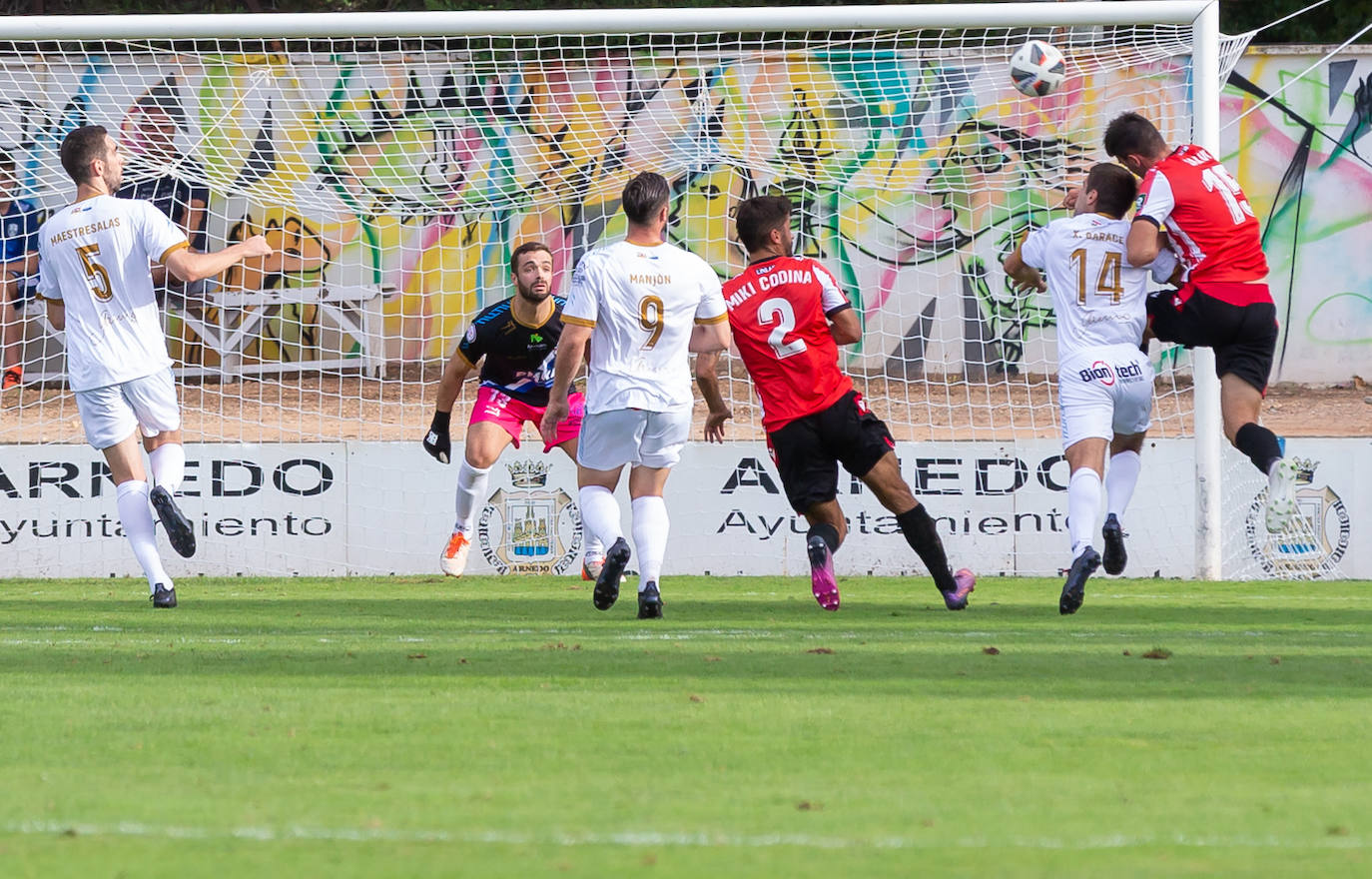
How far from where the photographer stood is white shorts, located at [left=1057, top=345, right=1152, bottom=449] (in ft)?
24.3

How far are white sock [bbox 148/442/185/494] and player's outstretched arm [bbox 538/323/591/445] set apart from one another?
1.78m

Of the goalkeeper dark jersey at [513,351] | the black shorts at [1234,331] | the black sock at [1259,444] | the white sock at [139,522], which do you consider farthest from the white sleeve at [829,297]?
the white sock at [139,522]

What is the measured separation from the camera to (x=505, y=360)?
9.53 metres

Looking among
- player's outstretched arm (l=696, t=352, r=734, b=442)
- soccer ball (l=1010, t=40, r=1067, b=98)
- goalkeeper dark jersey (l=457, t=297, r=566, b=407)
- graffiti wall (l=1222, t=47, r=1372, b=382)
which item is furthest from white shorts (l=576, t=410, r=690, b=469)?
graffiti wall (l=1222, t=47, r=1372, b=382)

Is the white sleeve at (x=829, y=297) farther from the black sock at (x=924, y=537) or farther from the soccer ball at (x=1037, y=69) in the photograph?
the soccer ball at (x=1037, y=69)

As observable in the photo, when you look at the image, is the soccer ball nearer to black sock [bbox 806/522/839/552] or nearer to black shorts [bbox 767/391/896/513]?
black shorts [bbox 767/391/896/513]

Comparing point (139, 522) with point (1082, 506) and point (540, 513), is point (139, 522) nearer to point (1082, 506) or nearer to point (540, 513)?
point (540, 513)

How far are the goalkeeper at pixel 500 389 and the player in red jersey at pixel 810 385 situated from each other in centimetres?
195

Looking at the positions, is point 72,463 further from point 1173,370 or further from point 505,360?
point 1173,370

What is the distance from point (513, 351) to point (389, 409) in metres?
4.24

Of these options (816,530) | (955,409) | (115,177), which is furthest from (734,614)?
(955,409)

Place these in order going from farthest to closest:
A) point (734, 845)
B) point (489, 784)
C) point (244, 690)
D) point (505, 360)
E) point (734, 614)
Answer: point (505, 360) < point (734, 614) < point (244, 690) < point (489, 784) < point (734, 845)

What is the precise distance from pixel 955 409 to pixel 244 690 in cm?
836

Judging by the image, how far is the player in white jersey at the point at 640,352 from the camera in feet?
22.8
